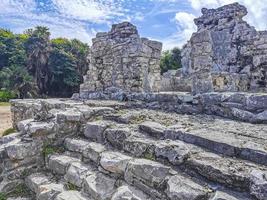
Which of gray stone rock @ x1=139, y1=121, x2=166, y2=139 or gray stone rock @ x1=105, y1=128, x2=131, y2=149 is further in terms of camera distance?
gray stone rock @ x1=105, y1=128, x2=131, y2=149

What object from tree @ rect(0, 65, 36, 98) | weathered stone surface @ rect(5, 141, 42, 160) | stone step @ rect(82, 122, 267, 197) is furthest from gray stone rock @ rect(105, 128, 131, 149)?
tree @ rect(0, 65, 36, 98)

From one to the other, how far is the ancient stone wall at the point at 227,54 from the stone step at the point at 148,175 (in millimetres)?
3032

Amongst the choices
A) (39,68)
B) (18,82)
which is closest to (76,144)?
(18,82)

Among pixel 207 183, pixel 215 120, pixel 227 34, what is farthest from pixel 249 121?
pixel 227 34

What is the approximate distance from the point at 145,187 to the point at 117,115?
2.05 meters

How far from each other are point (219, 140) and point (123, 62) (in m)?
5.23

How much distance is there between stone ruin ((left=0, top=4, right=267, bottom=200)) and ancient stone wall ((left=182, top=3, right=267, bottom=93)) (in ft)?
0.15

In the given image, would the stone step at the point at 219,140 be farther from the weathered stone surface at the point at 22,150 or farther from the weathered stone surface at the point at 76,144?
the weathered stone surface at the point at 22,150

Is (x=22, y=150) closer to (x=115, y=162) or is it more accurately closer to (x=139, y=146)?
(x=115, y=162)

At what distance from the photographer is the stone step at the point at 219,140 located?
321 centimetres

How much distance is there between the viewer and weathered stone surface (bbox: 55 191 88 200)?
3884 mm

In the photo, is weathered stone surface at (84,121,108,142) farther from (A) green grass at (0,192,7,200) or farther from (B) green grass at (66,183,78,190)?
(A) green grass at (0,192,7,200)

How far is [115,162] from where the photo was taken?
3.95 m

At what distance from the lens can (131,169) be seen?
12.1 feet
